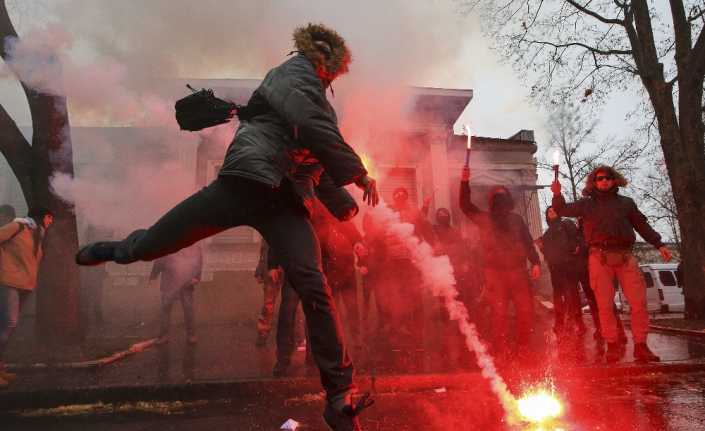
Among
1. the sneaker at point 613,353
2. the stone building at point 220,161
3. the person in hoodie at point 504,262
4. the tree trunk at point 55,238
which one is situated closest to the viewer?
the sneaker at point 613,353

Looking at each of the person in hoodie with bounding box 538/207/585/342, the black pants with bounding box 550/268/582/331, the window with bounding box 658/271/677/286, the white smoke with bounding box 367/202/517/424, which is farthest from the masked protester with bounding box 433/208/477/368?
the window with bounding box 658/271/677/286

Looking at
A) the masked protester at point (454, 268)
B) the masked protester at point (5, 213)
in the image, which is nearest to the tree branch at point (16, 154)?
the masked protester at point (5, 213)

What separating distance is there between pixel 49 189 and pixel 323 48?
528cm

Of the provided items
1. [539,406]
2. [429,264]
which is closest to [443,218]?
[429,264]

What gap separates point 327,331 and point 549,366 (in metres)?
2.78

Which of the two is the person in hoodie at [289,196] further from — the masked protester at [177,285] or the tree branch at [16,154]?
the tree branch at [16,154]

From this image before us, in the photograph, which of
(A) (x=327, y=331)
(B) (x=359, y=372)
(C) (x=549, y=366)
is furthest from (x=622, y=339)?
(A) (x=327, y=331)

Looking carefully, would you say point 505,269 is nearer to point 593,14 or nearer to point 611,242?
point 611,242

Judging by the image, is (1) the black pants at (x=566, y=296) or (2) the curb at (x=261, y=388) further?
→ (1) the black pants at (x=566, y=296)

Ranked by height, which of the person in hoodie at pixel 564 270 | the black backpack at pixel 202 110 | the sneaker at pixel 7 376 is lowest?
the sneaker at pixel 7 376

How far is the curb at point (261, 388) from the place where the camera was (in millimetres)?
3469

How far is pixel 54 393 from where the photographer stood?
3.48 metres

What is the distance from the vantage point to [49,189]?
5941 millimetres

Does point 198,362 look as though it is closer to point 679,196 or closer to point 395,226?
point 395,226
